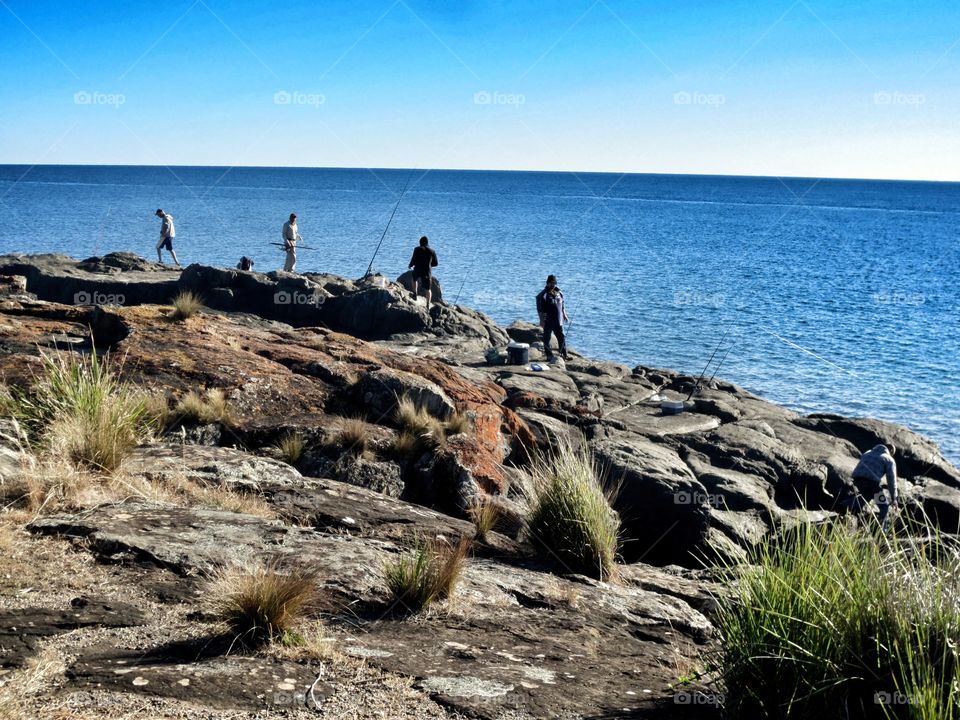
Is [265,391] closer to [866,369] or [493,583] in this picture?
[493,583]

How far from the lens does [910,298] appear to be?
48.5 meters

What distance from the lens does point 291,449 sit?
8859mm

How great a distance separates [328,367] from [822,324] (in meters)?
33.0

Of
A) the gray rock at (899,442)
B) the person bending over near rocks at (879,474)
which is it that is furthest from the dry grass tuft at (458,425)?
the gray rock at (899,442)

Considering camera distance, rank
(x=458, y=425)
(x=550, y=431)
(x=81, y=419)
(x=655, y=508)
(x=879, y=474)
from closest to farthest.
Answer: (x=81, y=419) → (x=458, y=425) → (x=655, y=508) → (x=550, y=431) → (x=879, y=474)

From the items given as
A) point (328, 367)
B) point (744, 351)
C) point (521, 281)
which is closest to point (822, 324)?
point (744, 351)

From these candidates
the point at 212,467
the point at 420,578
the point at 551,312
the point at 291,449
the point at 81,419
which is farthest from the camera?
the point at 551,312

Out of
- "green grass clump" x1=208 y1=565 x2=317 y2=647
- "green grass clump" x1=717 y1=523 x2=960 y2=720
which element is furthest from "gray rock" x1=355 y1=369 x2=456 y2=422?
"green grass clump" x1=717 y1=523 x2=960 y2=720

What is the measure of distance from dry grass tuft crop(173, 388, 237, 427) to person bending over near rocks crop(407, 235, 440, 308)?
46.6 ft

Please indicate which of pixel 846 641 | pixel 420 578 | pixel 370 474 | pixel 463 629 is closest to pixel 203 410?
pixel 370 474

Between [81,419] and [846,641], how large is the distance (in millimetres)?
5557

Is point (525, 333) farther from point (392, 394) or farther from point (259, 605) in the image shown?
point (259, 605)

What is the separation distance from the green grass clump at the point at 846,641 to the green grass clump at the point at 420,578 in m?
1.90

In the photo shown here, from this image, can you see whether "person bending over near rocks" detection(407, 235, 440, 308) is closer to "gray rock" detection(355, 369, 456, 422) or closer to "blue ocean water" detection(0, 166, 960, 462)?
"blue ocean water" detection(0, 166, 960, 462)
